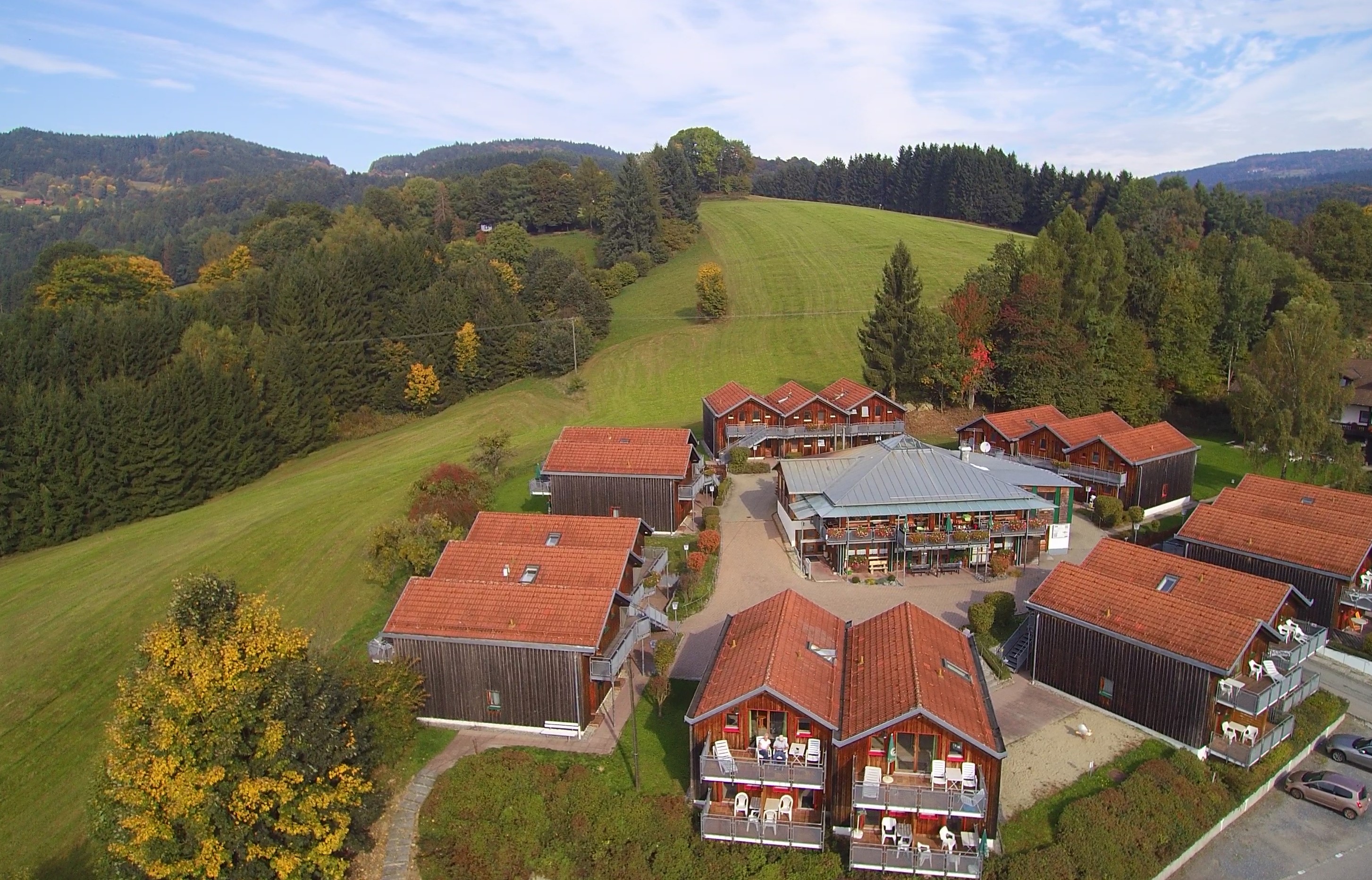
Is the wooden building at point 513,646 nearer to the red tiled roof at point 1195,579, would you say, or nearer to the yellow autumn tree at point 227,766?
the yellow autumn tree at point 227,766

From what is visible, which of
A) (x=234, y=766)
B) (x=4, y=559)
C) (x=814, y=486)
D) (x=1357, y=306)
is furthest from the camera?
(x=1357, y=306)

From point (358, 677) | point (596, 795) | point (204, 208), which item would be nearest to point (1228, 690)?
point (596, 795)

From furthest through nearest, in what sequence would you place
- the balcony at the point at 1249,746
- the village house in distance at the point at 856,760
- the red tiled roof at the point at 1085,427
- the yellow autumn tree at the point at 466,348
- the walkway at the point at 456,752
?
the yellow autumn tree at the point at 466,348, the red tiled roof at the point at 1085,427, the balcony at the point at 1249,746, the walkway at the point at 456,752, the village house in distance at the point at 856,760

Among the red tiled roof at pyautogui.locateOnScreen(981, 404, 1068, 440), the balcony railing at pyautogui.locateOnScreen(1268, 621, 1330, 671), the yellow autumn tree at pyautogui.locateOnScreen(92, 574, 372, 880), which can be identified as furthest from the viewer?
the red tiled roof at pyautogui.locateOnScreen(981, 404, 1068, 440)

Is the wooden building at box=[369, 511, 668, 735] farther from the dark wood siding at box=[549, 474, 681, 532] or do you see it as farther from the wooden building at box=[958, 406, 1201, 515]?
the wooden building at box=[958, 406, 1201, 515]

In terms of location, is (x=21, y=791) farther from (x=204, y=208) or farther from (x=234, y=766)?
(x=204, y=208)

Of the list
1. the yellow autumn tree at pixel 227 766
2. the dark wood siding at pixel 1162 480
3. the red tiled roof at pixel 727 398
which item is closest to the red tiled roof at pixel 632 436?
the red tiled roof at pixel 727 398

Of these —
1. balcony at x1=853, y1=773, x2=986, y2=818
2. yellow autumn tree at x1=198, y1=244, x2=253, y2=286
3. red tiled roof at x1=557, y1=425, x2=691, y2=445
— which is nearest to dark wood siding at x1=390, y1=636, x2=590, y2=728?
balcony at x1=853, y1=773, x2=986, y2=818
